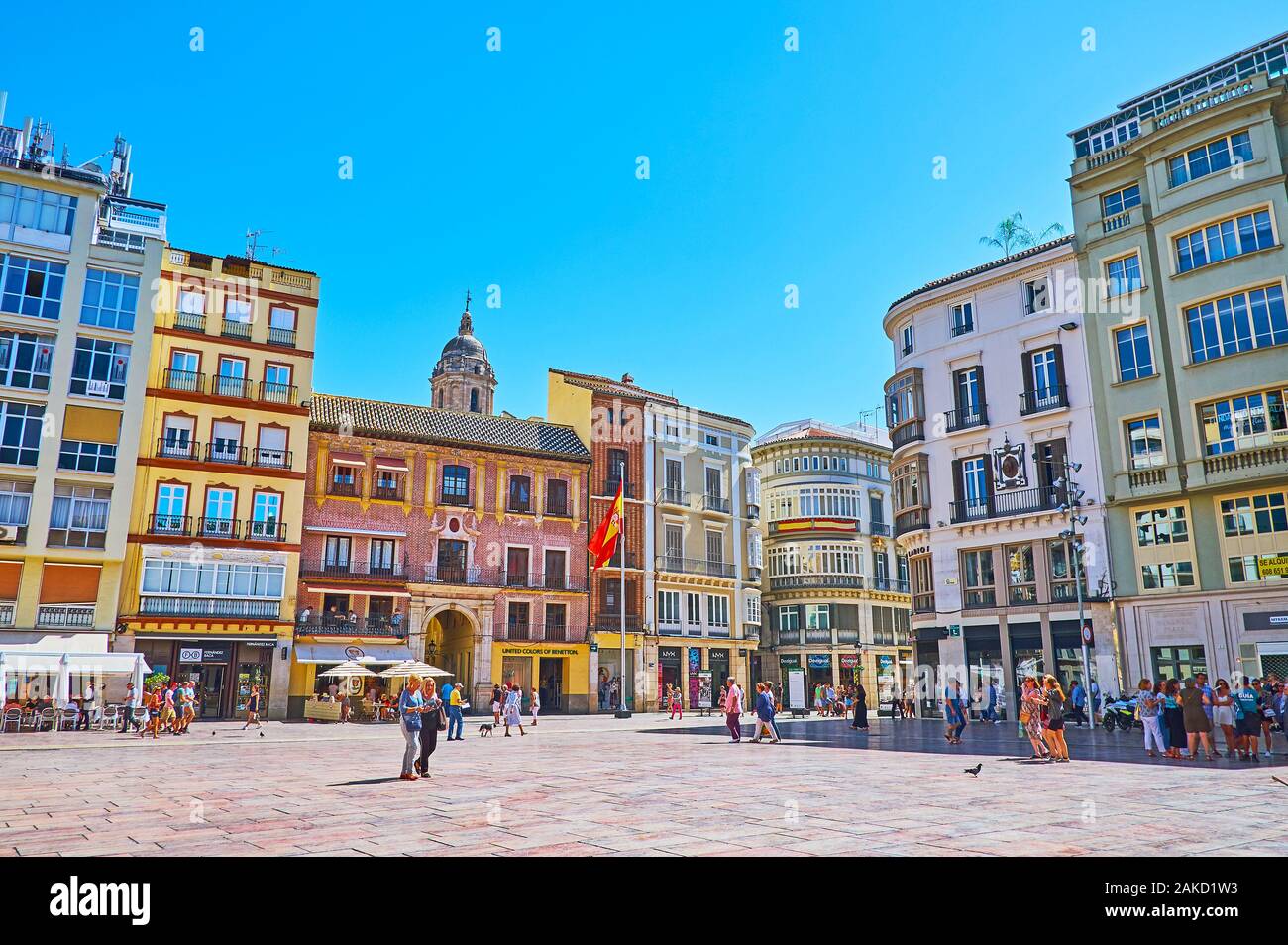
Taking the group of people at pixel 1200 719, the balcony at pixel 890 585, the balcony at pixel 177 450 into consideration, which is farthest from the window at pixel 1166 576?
the balcony at pixel 177 450

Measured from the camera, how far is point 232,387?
40.2m

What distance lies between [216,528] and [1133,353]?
36.8 meters

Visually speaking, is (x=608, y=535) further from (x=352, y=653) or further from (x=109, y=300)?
(x=109, y=300)

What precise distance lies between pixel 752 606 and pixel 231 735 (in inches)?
1311

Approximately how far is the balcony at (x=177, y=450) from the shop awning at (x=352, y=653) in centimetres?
929

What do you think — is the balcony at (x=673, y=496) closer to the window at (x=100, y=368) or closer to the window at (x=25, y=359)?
the window at (x=100, y=368)

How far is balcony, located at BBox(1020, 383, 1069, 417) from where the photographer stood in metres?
34.6

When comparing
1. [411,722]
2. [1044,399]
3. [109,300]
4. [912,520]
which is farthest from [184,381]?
[1044,399]

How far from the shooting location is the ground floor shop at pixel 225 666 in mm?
37125

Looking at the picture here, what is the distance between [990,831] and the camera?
30.0ft

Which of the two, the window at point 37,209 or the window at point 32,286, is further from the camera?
the window at point 37,209
